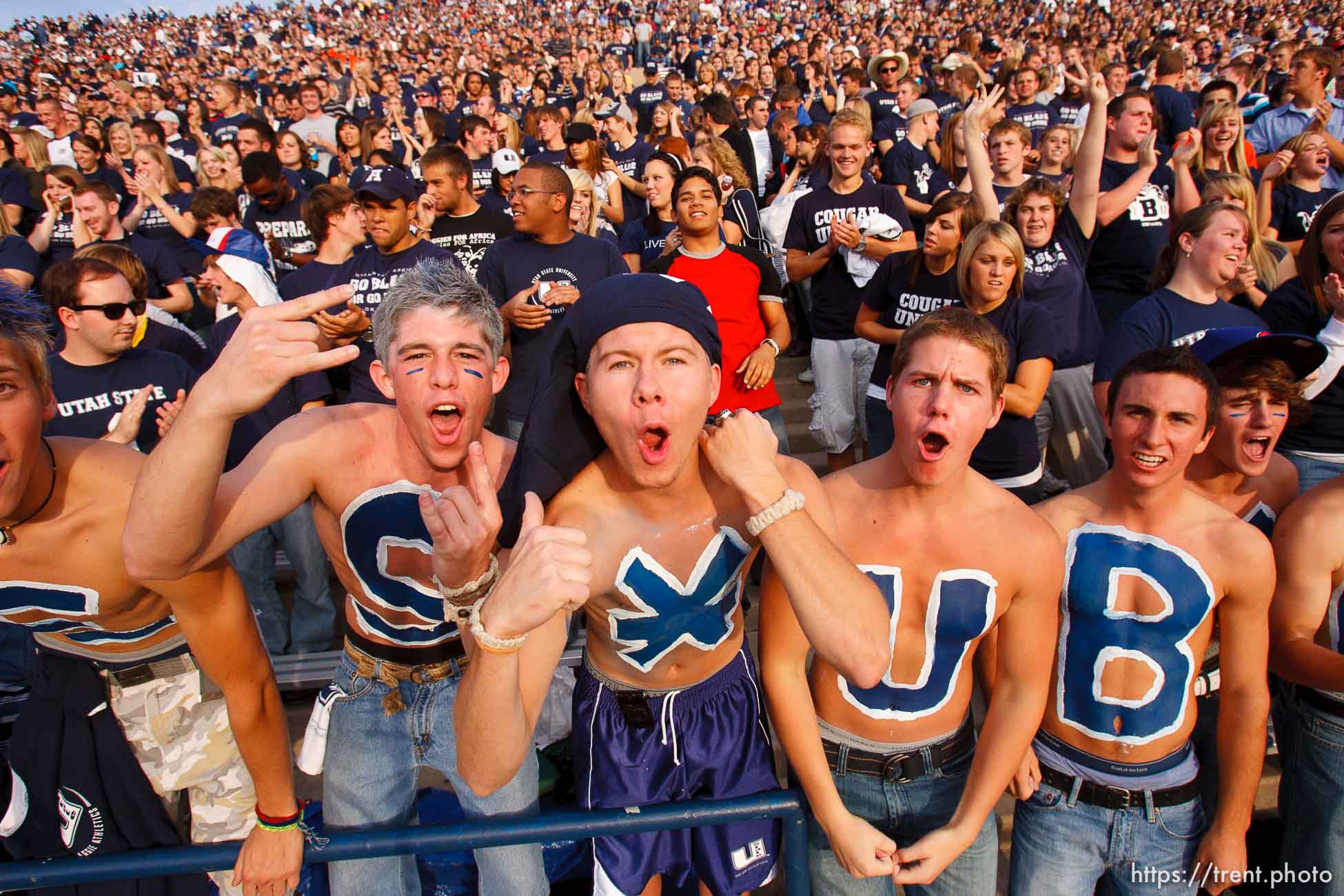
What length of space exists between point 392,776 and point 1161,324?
3522mm

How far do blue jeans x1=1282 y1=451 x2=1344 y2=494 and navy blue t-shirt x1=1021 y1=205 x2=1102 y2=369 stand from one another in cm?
113

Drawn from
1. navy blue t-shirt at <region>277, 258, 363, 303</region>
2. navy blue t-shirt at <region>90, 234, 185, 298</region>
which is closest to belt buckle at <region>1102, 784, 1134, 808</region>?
navy blue t-shirt at <region>277, 258, 363, 303</region>

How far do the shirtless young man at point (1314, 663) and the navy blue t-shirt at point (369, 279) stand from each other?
3.65 m

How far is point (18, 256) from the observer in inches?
225

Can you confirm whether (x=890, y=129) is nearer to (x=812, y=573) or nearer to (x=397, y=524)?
(x=397, y=524)

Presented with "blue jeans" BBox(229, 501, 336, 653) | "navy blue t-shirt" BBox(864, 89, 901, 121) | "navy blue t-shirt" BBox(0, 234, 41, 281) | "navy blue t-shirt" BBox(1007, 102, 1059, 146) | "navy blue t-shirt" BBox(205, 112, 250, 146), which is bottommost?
"blue jeans" BBox(229, 501, 336, 653)

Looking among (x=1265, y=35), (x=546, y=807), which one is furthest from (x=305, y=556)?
(x=1265, y=35)

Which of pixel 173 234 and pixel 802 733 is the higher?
pixel 173 234

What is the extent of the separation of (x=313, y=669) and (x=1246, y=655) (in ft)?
13.2

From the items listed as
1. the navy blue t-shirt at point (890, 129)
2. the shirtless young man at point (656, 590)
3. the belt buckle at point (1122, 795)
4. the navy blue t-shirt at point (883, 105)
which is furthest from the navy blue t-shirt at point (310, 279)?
the navy blue t-shirt at point (883, 105)

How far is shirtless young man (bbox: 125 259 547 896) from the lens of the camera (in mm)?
2217

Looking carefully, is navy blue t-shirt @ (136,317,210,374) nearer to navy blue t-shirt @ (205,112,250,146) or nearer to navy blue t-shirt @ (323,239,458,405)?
navy blue t-shirt @ (323,239,458,405)

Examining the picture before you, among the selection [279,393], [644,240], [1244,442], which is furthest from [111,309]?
[1244,442]

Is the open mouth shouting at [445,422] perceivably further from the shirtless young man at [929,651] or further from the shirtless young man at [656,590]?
the shirtless young man at [929,651]
